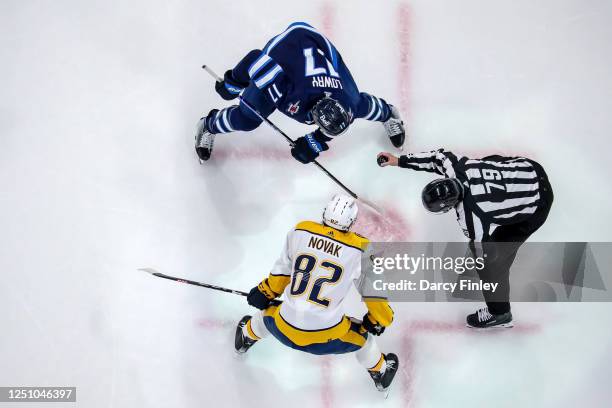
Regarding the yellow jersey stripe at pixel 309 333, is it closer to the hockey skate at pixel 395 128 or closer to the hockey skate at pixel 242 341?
the hockey skate at pixel 242 341

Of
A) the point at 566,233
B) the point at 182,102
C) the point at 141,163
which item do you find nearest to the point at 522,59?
the point at 566,233

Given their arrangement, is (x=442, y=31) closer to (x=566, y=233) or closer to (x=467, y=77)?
(x=467, y=77)

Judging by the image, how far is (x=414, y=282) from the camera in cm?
Answer: 425

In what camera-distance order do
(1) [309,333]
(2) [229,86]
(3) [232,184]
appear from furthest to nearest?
(3) [232,184] < (2) [229,86] < (1) [309,333]

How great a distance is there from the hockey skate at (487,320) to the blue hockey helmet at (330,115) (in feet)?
5.69

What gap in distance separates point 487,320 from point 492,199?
1035 mm

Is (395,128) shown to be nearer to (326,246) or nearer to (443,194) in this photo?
(443,194)

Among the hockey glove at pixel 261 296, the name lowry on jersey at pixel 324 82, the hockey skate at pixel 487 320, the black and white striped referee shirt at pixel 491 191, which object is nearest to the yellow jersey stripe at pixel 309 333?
the hockey glove at pixel 261 296

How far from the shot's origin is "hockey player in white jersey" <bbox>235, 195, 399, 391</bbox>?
3271mm

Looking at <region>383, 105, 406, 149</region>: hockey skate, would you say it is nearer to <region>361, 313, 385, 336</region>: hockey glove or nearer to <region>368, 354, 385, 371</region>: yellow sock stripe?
<region>361, 313, 385, 336</region>: hockey glove

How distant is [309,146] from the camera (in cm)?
378

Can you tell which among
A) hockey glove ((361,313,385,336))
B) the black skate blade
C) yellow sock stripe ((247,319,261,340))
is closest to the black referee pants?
the black skate blade

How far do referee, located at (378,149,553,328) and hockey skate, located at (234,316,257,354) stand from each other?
1448 mm

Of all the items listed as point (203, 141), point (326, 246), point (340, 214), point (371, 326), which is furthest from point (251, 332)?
point (203, 141)
